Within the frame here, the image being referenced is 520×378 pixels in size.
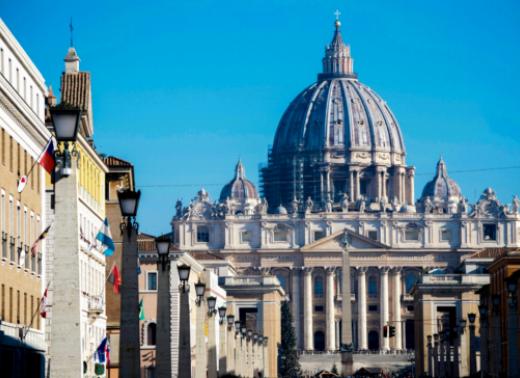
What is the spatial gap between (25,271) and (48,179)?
8819 millimetres

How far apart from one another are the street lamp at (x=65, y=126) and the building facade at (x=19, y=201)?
12.8 metres

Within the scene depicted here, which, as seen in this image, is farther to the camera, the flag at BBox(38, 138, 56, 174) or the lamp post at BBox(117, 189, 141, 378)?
the flag at BBox(38, 138, 56, 174)

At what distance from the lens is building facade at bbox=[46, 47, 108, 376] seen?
5800cm

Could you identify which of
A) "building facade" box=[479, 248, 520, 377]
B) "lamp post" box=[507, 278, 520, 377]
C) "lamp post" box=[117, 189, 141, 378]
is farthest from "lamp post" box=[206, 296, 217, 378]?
"lamp post" box=[117, 189, 141, 378]

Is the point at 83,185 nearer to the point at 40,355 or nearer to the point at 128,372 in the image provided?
the point at 40,355

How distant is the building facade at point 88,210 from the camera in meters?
58.0

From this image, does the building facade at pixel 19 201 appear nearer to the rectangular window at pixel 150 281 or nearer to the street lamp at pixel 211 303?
the street lamp at pixel 211 303

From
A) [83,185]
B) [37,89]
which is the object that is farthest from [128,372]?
[83,185]

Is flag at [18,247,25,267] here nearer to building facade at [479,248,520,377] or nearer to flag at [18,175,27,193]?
flag at [18,175,27,193]

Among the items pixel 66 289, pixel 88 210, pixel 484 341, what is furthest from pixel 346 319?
pixel 66 289

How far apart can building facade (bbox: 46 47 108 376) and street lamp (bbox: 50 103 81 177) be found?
28.0 meters

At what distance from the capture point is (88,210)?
60.0 meters

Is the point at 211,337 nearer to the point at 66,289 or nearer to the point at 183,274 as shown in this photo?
the point at 183,274

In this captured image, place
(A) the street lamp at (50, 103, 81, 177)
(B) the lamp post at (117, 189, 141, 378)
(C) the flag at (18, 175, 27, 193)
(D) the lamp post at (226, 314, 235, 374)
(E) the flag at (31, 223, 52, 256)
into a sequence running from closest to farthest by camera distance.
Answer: (A) the street lamp at (50, 103, 81, 177)
(B) the lamp post at (117, 189, 141, 378)
(C) the flag at (18, 175, 27, 193)
(E) the flag at (31, 223, 52, 256)
(D) the lamp post at (226, 314, 235, 374)
